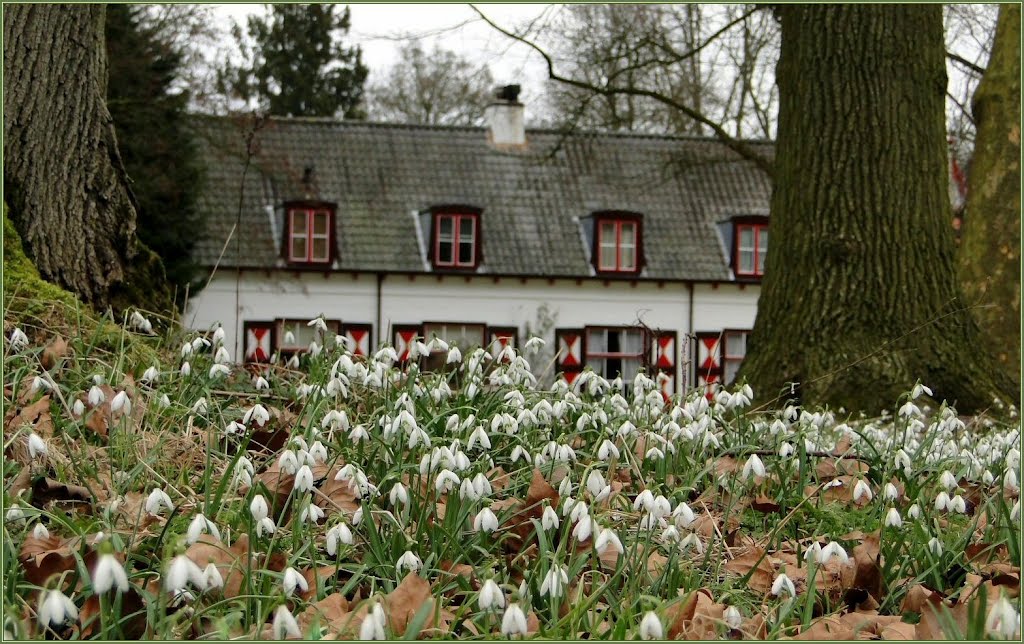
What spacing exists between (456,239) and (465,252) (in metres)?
0.35

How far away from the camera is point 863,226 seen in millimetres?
6949

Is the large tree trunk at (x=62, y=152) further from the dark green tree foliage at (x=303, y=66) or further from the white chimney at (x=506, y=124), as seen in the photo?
the dark green tree foliage at (x=303, y=66)

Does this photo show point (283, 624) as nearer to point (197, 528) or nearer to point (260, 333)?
point (197, 528)

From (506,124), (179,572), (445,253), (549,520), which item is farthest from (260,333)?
(179,572)

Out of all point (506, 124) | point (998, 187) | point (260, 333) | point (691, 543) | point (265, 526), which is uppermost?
point (506, 124)

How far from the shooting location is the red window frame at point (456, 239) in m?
23.9

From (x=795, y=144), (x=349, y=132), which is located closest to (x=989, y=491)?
(x=795, y=144)

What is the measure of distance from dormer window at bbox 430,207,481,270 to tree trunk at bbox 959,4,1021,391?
44.2 feet

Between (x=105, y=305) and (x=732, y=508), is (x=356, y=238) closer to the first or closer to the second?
(x=105, y=305)

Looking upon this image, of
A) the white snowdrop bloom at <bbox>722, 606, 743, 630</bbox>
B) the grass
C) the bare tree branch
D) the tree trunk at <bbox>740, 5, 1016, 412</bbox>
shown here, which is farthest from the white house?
the white snowdrop bloom at <bbox>722, 606, 743, 630</bbox>

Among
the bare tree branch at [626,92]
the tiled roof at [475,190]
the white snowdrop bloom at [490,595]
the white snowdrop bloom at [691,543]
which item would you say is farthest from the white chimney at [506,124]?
the white snowdrop bloom at [490,595]

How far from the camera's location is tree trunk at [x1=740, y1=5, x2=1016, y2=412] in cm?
662

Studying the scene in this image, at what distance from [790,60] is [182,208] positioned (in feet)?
52.9

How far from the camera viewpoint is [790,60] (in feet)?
24.6
